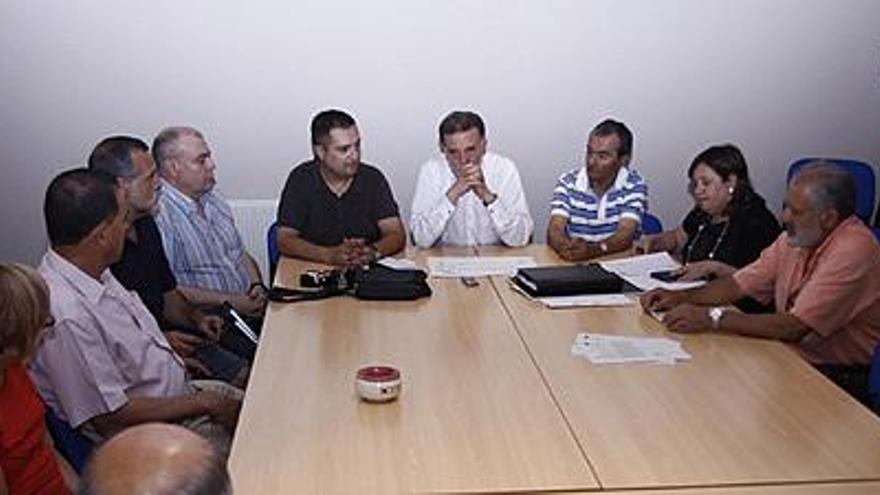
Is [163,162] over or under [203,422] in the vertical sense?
over

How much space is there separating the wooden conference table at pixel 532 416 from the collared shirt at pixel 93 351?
323 millimetres

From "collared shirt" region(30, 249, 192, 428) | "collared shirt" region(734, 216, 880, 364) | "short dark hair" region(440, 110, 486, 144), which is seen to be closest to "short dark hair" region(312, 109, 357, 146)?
"short dark hair" region(440, 110, 486, 144)

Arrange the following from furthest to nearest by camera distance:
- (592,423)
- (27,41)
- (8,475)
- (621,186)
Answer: (27,41), (621,186), (592,423), (8,475)

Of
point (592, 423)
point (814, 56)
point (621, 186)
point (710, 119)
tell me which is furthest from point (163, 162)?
point (814, 56)

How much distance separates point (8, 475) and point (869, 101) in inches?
192

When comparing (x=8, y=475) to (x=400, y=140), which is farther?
(x=400, y=140)

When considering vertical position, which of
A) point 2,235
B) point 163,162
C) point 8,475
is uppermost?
point 163,162

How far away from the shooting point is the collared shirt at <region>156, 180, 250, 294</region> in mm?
4008

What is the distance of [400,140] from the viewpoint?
17.5 ft

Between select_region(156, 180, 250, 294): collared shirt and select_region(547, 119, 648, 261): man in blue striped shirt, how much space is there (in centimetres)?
135

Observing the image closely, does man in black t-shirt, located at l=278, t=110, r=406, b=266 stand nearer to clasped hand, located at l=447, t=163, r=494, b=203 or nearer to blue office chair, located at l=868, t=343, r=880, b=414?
clasped hand, located at l=447, t=163, r=494, b=203

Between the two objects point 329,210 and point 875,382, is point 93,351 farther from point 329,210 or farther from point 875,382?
point 875,382

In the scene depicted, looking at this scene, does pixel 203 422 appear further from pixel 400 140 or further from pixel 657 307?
pixel 400 140

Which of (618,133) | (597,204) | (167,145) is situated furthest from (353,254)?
(618,133)
